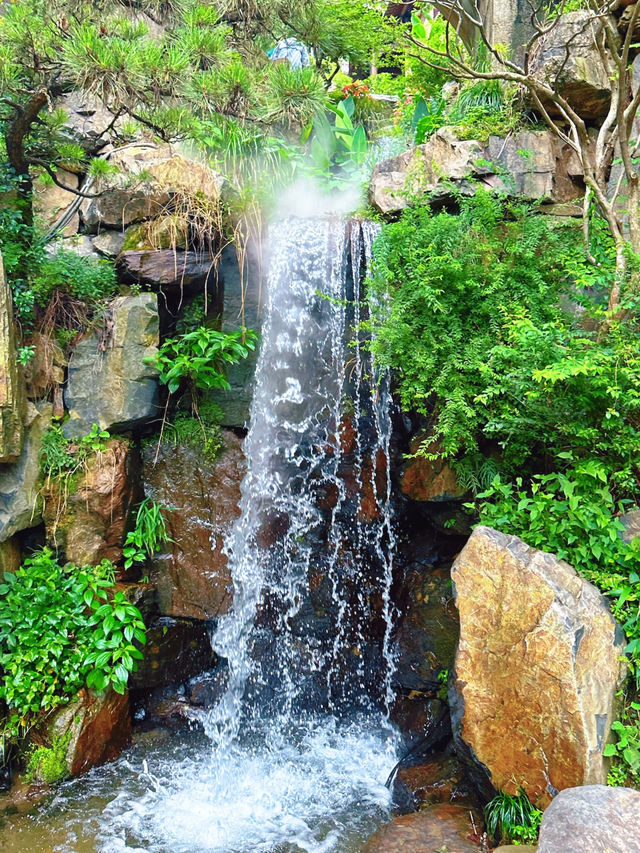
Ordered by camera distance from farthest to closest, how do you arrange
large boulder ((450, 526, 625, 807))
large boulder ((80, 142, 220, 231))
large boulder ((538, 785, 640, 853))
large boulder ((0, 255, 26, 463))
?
large boulder ((80, 142, 220, 231)), large boulder ((0, 255, 26, 463)), large boulder ((450, 526, 625, 807)), large boulder ((538, 785, 640, 853))

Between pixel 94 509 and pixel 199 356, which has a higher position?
pixel 199 356

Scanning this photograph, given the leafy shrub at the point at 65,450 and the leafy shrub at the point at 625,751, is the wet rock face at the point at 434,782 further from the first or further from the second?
the leafy shrub at the point at 65,450

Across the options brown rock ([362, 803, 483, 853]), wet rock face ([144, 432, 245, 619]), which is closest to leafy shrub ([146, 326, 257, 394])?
wet rock face ([144, 432, 245, 619])

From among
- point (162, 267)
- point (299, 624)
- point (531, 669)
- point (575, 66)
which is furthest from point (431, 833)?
point (575, 66)

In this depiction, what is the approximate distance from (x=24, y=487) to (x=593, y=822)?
425cm

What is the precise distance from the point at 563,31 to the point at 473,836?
6.42m

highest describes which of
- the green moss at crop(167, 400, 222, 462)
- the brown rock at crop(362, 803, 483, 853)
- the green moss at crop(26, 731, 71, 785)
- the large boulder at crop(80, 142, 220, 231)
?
the large boulder at crop(80, 142, 220, 231)

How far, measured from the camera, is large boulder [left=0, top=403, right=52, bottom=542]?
4414 mm

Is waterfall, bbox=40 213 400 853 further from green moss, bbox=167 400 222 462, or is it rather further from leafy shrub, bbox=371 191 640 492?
leafy shrub, bbox=371 191 640 492

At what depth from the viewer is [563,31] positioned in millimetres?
5246

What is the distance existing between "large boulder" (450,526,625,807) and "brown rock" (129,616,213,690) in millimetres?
2433

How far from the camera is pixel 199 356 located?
5008mm

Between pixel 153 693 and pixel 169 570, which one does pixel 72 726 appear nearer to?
pixel 153 693

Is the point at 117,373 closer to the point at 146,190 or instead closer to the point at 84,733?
the point at 146,190
